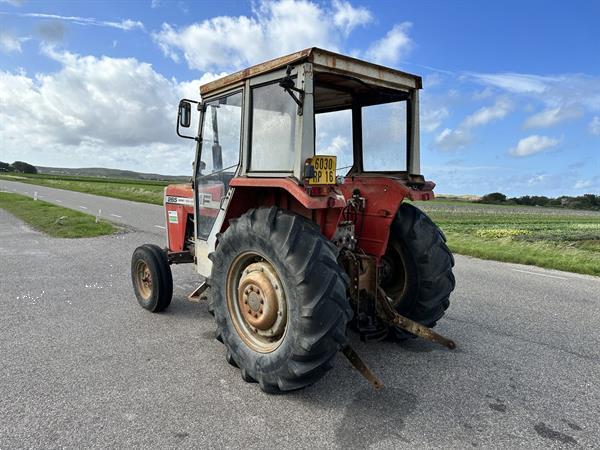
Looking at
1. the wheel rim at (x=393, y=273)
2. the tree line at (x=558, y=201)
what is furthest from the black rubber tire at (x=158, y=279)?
the tree line at (x=558, y=201)

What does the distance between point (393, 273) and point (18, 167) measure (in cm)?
14281

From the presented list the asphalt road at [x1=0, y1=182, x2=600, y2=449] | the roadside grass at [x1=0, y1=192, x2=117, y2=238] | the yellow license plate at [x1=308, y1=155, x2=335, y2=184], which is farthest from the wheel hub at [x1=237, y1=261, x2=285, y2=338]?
the roadside grass at [x1=0, y1=192, x2=117, y2=238]

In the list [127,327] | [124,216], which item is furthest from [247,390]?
[124,216]

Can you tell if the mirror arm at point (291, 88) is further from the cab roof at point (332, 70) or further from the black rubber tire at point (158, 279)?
the black rubber tire at point (158, 279)

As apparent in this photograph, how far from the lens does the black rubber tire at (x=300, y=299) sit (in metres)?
3.05

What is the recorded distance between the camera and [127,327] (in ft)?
15.8

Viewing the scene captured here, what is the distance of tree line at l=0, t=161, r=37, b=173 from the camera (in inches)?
4621

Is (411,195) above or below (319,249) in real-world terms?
above

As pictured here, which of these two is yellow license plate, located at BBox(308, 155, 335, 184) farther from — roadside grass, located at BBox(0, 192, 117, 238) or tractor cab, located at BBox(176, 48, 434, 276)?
roadside grass, located at BBox(0, 192, 117, 238)

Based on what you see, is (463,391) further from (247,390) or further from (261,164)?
(261,164)

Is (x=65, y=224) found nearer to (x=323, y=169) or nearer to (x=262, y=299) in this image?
(x=262, y=299)

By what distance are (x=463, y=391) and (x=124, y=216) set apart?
16343 mm

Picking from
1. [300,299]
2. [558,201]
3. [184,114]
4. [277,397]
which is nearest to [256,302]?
[300,299]

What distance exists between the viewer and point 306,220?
3398mm
